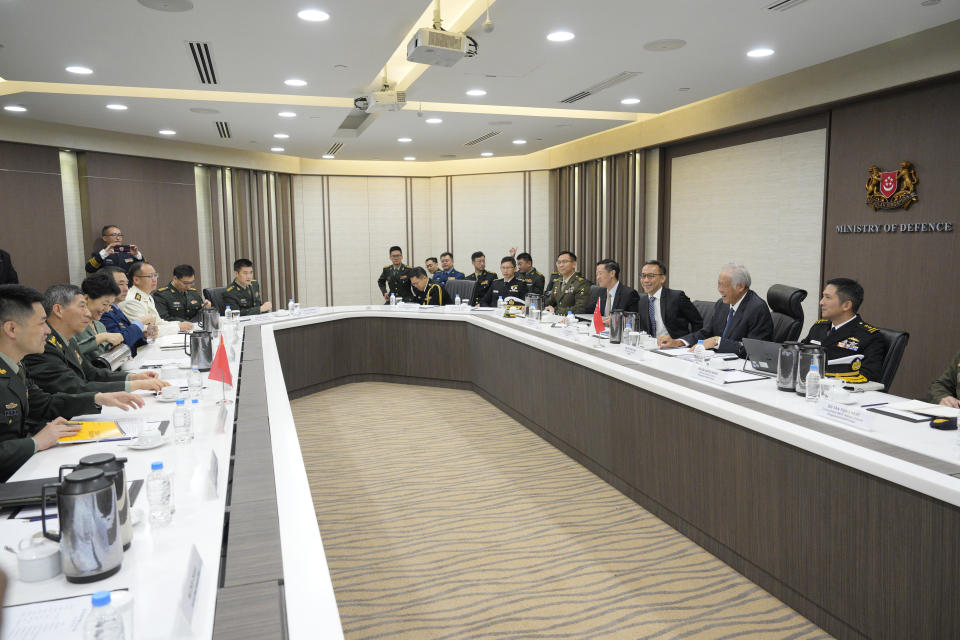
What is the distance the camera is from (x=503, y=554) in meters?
3.00

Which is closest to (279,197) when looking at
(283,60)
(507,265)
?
(507,265)

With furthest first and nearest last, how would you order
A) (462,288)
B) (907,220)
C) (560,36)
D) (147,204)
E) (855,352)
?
(147,204) → (462,288) → (907,220) → (560,36) → (855,352)

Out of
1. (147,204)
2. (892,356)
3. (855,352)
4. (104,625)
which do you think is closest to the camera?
(104,625)

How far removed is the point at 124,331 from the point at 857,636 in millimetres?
4517

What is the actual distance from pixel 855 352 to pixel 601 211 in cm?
608

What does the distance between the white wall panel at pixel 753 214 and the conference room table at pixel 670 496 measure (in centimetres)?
304

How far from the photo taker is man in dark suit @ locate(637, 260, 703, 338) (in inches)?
189

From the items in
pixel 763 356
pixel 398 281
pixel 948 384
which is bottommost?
pixel 948 384

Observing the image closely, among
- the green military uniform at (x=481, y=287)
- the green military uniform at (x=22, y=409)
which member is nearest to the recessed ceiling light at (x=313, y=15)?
the green military uniform at (x=22, y=409)

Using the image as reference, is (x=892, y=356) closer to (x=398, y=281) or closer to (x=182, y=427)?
(x=182, y=427)

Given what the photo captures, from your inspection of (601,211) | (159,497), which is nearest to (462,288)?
(601,211)

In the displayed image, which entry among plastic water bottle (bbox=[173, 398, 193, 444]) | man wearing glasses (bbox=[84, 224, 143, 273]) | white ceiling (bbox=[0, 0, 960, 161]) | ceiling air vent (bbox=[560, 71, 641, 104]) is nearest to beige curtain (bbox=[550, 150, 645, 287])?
white ceiling (bbox=[0, 0, 960, 161])

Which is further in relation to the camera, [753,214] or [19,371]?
[753,214]

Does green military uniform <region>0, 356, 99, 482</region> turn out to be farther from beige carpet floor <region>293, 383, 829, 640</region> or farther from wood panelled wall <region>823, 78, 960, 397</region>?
wood panelled wall <region>823, 78, 960, 397</region>
